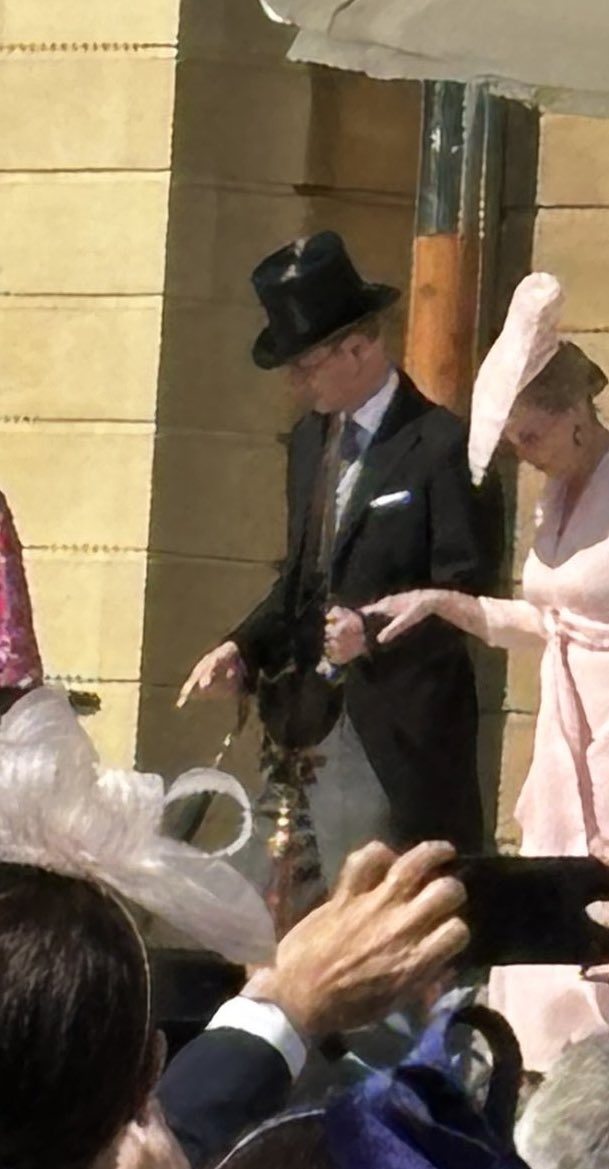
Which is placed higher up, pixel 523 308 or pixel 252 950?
pixel 523 308

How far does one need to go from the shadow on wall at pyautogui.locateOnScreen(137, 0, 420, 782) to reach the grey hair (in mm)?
829

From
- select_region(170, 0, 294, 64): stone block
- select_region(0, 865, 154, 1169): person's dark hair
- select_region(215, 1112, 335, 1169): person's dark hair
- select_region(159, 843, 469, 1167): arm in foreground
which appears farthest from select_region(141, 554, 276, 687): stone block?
select_region(0, 865, 154, 1169): person's dark hair

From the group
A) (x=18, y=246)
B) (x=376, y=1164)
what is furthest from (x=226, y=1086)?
(x=18, y=246)

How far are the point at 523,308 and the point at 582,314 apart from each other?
0.06 metres

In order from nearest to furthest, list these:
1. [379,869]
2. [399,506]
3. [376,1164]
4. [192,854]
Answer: [376,1164] → [192,854] → [379,869] → [399,506]

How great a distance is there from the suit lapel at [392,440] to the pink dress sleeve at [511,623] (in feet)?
0.54

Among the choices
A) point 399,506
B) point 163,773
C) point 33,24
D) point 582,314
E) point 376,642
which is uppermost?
point 33,24

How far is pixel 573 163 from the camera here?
86.0 inches

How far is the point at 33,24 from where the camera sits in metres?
2.34

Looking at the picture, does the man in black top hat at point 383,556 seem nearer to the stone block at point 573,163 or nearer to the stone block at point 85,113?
the stone block at point 573,163

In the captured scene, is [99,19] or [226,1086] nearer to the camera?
[226,1086]

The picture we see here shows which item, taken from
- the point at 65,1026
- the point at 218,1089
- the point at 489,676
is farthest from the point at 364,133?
the point at 65,1026

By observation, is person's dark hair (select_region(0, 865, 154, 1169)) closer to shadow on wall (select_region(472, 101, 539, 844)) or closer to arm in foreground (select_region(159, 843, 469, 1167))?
arm in foreground (select_region(159, 843, 469, 1167))

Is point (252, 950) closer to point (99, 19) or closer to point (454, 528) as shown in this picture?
point (454, 528)
